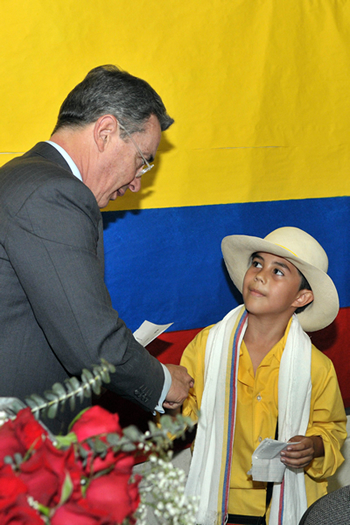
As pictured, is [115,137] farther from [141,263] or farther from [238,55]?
[238,55]

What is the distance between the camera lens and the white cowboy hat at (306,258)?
162 cm

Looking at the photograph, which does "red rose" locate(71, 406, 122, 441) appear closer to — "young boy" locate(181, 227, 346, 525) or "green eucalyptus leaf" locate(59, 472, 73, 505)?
"green eucalyptus leaf" locate(59, 472, 73, 505)

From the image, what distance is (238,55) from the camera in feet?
6.91

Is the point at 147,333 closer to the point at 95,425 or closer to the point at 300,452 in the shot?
the point at 300,452

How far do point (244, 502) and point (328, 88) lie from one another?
5.89 ft

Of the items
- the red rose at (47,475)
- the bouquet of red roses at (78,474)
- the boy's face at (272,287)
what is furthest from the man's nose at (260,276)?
the red rose at (47,475)

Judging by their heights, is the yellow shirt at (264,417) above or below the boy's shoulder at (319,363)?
below

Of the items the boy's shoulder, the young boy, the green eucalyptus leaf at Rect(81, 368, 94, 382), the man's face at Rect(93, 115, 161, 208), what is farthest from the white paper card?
the green eucalyptus leaf at Rect(81, 368, 94, 382)

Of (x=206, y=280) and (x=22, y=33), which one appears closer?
(x=22, y=33)

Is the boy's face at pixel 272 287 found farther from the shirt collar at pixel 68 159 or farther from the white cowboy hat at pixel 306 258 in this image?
the shirt collar at pixel 68 159

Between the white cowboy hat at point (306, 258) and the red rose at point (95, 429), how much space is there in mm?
A: 1163

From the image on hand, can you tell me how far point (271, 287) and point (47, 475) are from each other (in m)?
1.26

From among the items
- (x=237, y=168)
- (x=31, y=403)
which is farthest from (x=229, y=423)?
(x=31, y=403)

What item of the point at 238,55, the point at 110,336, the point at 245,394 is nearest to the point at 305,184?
the point at 238,55
